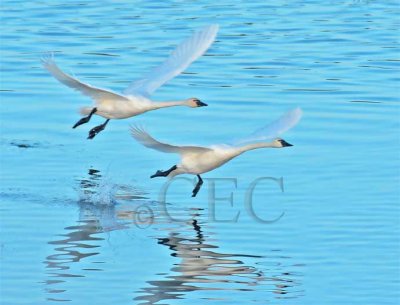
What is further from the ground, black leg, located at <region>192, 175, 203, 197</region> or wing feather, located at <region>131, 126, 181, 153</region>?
wing feather, located at <region>131, 126, 181, 153</region>

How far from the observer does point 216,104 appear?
17344 mm

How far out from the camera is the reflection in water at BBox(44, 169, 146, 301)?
10.7 meters

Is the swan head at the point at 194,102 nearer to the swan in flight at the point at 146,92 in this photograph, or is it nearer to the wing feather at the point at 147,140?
the swan in flight at the point at 146,92

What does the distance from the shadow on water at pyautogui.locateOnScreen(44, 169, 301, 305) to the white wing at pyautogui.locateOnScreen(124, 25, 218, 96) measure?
5.82ft

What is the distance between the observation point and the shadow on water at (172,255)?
1028cm

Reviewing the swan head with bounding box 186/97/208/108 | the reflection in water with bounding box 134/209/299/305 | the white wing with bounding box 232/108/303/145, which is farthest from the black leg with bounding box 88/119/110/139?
the reflection in water with bounding box 134/209/299/305

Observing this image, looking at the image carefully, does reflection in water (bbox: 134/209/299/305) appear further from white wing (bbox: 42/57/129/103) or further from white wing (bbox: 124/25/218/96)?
white wing (bbox: 124/25/218/96)

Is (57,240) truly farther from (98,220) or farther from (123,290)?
(123,290)

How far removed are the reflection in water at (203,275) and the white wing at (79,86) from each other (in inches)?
93.4

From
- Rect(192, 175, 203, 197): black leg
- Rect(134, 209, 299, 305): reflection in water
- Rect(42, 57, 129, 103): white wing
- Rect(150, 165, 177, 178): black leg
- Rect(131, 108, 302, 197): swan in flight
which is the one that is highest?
Rect(42, 57, 129, 103): white wing

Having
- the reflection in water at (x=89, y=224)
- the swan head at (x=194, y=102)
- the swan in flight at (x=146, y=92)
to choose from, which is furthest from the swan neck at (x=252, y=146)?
the swan head at (x=194, y=102)

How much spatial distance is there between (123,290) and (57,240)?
158 centimetres

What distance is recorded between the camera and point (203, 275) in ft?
34.9

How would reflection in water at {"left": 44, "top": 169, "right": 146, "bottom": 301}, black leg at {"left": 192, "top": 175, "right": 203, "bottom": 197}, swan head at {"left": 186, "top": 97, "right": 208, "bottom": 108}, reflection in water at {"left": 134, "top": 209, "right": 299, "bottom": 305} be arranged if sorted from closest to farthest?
reflection in water at {"left": 134, "top": 209, "right": 299, "bottom": 305}
reflection in water at {"left": 44, "top": 169, "right": 146, "bottom": 301}
black leg at {"left": 192, "top": 175, "right": 203, "bottom": 197}
swan head at {"left": 186, "top": 97, "right": 208, "bottom": 108}
